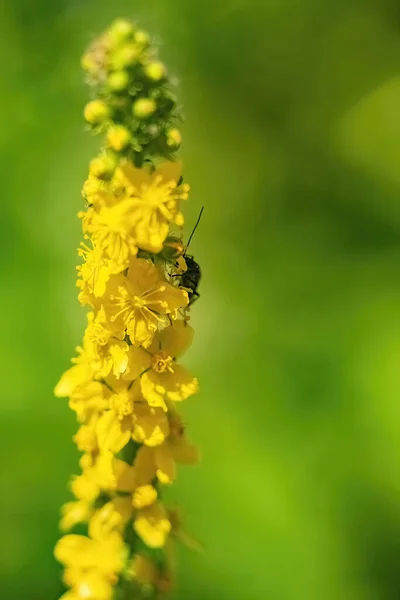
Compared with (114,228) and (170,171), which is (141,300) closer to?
(114,228)

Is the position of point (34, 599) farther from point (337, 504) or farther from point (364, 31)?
point (364, 31)

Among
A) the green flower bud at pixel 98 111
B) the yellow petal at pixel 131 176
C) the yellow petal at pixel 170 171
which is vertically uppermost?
the green flower bud at pixel 98 111

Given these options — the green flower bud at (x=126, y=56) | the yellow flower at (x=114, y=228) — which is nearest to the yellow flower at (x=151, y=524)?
the yellow flower at (x=114, y=228)

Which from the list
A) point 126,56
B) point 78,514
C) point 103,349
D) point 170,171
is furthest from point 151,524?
point 126,56

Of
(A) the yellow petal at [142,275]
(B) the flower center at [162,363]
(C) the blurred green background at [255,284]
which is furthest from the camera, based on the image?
(C) the blurred green background at [255,284]

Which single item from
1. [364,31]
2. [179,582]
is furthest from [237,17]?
[179,582]

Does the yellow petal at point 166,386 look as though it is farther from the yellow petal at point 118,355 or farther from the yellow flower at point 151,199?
the yellow flower at point 151,199

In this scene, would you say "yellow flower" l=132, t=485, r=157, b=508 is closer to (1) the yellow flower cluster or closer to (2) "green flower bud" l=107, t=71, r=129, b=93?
(1) the yellow flower cluster

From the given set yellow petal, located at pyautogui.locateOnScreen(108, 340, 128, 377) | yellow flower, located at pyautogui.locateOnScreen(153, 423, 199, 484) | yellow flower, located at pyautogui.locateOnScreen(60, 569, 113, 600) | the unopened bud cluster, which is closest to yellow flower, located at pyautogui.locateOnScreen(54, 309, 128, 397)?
yellow petal, located at pyautogui.locateOnScreen(108, 340, 128, 377)
